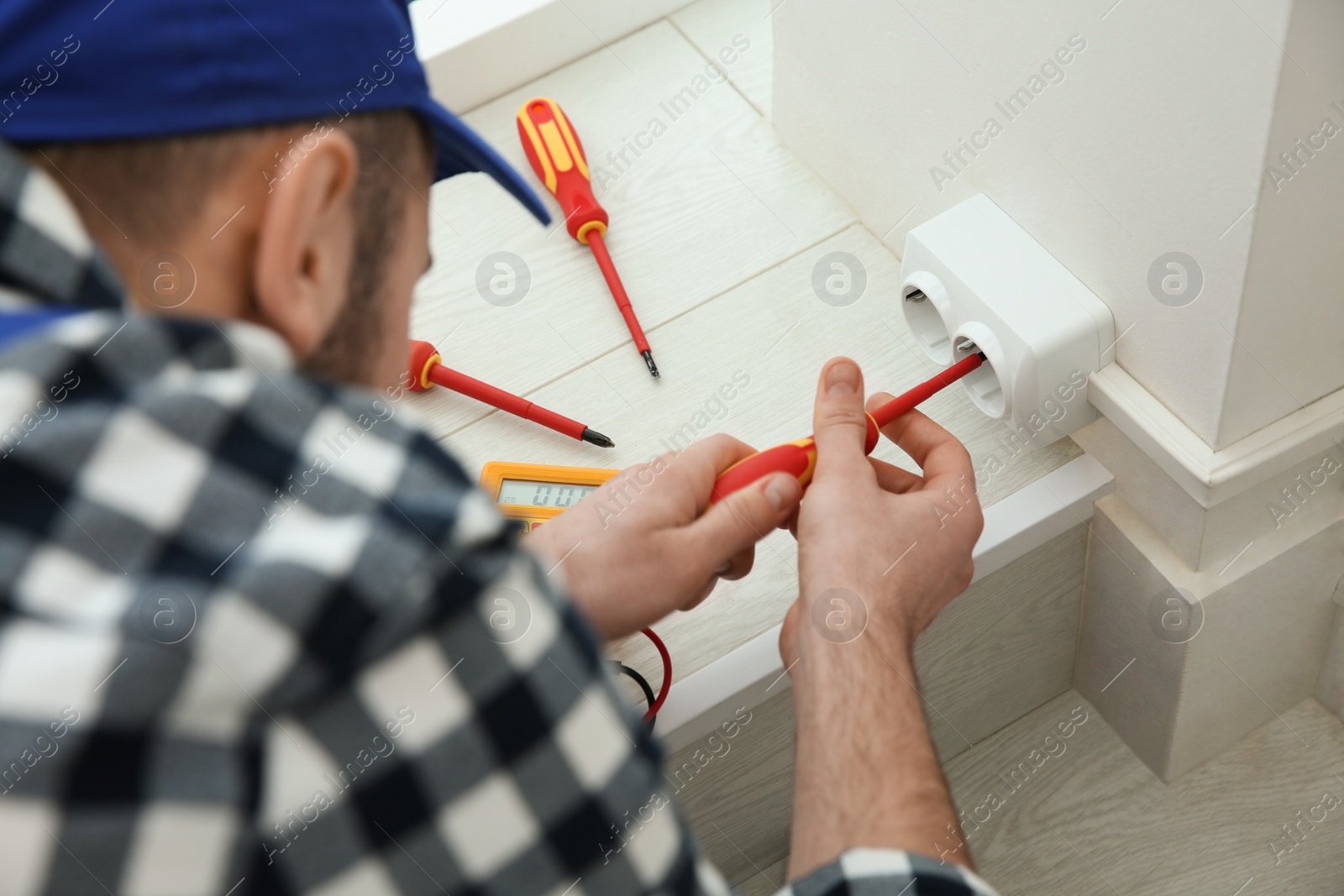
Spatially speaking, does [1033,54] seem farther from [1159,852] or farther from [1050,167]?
[1159,852]

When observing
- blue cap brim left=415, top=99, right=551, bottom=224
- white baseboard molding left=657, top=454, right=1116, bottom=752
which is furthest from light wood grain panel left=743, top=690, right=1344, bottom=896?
blue cap brim left=415, top=99, right=551, bottom=224

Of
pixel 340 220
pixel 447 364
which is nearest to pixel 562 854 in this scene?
pixel 340 220

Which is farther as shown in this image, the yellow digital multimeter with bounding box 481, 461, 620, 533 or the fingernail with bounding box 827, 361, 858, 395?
the yellow digital multimeter with bounding box 481, 461, 620, 533

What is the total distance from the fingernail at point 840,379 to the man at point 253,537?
26 centimetres

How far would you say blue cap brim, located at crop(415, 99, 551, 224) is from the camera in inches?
18.6

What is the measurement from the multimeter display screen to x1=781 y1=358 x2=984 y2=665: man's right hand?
0.18 meters

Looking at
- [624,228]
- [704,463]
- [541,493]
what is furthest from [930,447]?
[624,228]

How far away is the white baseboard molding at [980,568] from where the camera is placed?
701mm

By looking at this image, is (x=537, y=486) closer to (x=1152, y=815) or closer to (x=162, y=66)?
(x=162, y=66)

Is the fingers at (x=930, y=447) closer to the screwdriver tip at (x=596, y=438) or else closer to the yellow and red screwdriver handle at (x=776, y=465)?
the yellow and red screwdriver handle at (x=776, y=465)

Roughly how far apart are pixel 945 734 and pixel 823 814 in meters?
0.45

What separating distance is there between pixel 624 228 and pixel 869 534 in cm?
43

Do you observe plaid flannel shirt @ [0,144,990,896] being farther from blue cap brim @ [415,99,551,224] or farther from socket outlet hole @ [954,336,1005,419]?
socket outlet hole @ [954,336,1005,419]

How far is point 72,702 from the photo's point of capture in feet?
0.91
